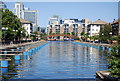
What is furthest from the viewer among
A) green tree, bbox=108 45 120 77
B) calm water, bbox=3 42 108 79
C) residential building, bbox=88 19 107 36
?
residential building, bbox=88 19 107 36

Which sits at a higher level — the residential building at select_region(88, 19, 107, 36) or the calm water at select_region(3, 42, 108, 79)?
the residential building at select_region(88, 19, 107, 36)

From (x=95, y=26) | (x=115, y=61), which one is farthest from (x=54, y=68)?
(x=95, y=26)

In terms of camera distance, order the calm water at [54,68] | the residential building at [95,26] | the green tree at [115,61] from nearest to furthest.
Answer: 1. the green tree at [115,61]
2. the calm water at [54,68]
3. the residential building at [95,26]

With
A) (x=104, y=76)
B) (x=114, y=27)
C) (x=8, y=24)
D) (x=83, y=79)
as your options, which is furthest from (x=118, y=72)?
(x=114, y=27)

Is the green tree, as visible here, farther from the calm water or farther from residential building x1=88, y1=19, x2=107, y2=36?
residential building x1=88, y1=19, x2=107, y2=36

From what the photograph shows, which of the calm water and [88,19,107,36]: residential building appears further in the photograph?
[88,19,107,36]: residential building

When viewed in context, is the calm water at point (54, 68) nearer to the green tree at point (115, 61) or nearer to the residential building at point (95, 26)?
the green tree at point (115, 61)

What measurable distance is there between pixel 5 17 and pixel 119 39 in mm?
66035

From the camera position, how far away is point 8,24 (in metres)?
77.2

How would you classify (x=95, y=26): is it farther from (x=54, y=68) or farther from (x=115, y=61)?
(x=115, y=61)

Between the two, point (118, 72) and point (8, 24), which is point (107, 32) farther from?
point (118, 72)

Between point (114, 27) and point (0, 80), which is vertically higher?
point (114, 27)

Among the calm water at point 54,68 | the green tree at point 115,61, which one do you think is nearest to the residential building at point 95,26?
the calm water at point 54,68

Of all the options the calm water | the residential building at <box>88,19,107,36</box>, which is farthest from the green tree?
the residential building at <box>88,19,107,36</box>
